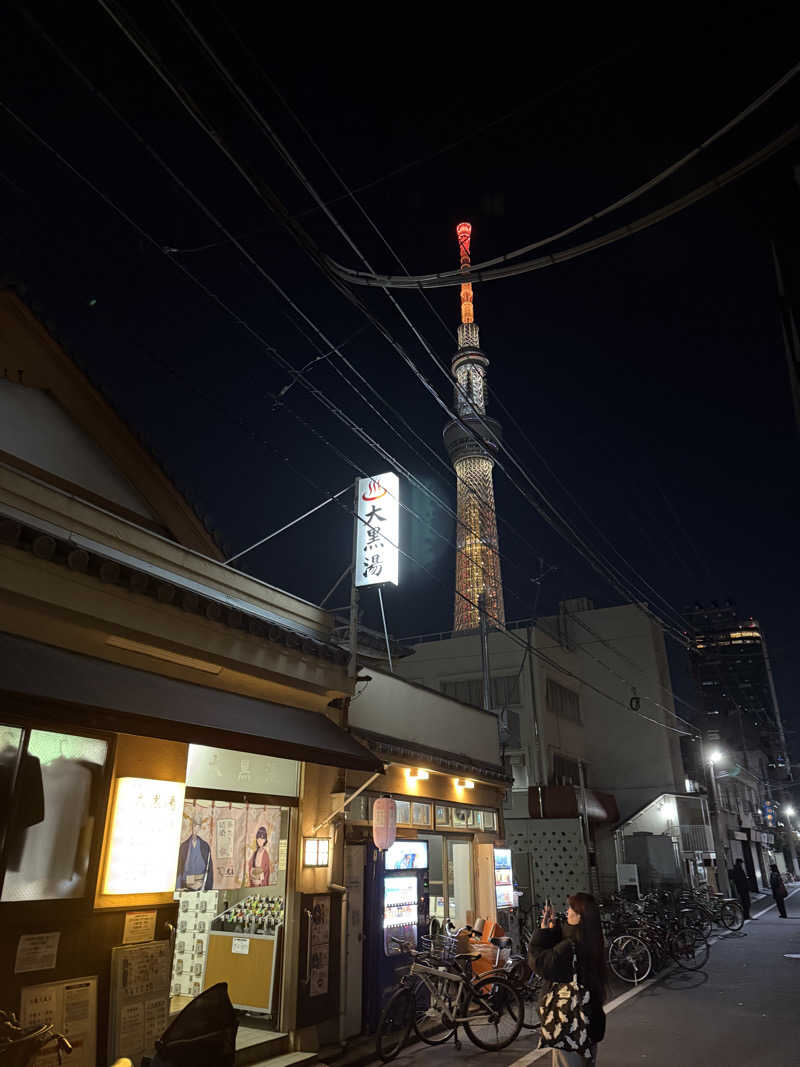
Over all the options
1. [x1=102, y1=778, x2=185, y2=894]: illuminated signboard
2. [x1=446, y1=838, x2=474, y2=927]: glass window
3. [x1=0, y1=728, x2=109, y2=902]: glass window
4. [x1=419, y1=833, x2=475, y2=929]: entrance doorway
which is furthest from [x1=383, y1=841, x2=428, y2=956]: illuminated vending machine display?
[x1=0, y1=728, x2=109, y2=902]: glass window

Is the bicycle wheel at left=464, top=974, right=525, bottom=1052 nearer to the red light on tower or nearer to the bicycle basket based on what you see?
the bicycle basket

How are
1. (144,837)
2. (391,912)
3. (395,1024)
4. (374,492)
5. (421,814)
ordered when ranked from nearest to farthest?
(144,837) < (395,1024) < (391,912) < (421,814) < (374,492)

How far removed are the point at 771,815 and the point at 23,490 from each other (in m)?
67.1

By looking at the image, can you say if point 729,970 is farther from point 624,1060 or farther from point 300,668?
point 300,668

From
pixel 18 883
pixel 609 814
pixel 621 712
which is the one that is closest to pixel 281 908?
pixel 18 883

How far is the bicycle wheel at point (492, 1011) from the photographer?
9453mm

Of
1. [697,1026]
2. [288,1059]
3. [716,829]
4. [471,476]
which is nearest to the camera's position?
[288,1059]

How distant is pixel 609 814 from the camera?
30.9m

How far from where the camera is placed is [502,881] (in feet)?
51.6

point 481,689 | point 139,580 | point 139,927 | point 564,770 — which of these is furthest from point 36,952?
point 564,770

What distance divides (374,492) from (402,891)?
759 centimetres

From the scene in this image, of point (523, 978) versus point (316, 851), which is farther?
point (523, 978)

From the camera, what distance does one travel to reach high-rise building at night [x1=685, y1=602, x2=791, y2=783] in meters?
36.2

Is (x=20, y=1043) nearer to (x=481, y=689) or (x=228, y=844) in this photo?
(x=228, y=844)
